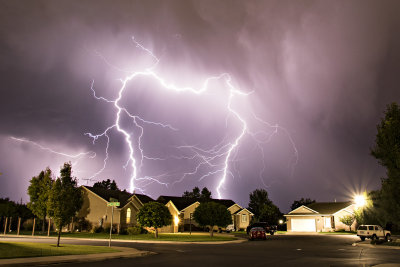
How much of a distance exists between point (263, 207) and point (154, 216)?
3785cm

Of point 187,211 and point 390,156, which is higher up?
point 390,156

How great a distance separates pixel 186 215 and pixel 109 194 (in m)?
13.2

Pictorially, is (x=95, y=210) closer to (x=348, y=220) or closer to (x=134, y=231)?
(x=134, y=231)

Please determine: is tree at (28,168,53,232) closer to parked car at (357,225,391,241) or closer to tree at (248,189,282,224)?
parked car at (357,225,391,241)

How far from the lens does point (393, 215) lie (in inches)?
894

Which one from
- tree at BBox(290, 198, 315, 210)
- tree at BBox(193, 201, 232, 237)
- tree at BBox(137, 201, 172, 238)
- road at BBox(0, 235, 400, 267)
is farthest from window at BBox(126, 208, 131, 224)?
tree at BBox(290, 198, 315, 210)

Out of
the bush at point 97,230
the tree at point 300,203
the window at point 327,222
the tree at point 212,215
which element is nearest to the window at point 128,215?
the bush at point 97,230

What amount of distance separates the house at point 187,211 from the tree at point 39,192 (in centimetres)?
1974

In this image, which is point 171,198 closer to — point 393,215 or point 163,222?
point 163,222

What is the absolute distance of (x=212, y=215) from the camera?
124ft

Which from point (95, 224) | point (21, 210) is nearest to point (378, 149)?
point (95, 224)

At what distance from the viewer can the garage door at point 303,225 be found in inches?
2371

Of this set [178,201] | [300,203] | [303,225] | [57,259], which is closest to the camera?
[57,259]

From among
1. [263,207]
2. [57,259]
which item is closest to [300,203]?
[263,207]
